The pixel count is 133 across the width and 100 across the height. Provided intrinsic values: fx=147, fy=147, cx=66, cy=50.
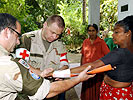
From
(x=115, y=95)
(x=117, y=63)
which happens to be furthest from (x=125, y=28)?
(x=115, y=95)

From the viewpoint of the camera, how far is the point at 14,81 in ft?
3.37

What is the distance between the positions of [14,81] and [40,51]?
1.11 m

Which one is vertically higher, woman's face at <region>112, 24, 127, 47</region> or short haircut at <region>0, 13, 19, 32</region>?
short haircut at <region>0, 13, 19, 32</region>

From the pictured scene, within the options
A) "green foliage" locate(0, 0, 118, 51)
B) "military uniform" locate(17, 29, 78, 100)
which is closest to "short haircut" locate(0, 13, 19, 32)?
"military uniform" locate(17, 29, 78, 100)

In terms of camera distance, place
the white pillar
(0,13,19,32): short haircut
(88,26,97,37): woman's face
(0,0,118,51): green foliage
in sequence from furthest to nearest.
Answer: (0,0,118,51): green foliage → the white pillar → (88,26,97,37): woman's face → (0,13,19,32): short haircut

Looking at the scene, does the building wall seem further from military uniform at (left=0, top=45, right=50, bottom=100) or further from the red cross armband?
military uniform at (left=0, top=45, right=50, bottom=100)

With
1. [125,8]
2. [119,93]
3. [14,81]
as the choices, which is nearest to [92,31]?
[125,8]

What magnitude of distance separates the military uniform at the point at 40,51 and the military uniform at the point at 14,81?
0.95m

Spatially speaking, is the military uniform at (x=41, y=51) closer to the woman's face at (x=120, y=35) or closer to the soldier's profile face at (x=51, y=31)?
the soldier's profile face at (x=51, y=31)

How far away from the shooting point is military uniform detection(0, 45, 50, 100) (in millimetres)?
1012

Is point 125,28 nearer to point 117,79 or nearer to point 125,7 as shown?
point 117,79

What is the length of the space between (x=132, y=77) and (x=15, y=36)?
4.43 feet

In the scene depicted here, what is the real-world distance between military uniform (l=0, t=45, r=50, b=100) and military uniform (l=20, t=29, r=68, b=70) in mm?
952

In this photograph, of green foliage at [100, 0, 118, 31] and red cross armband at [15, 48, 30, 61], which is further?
green foliage at [100, 0, 118, 31]
